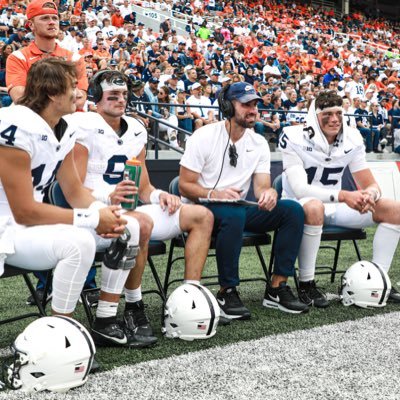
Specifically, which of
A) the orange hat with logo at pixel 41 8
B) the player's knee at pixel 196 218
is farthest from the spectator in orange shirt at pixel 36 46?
the player's knee at pixel 196 218

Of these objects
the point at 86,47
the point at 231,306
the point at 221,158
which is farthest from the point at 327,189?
the point at 86,47

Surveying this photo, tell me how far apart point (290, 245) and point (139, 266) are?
1.17 m

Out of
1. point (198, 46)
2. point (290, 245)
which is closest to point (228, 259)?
point (290, 245)

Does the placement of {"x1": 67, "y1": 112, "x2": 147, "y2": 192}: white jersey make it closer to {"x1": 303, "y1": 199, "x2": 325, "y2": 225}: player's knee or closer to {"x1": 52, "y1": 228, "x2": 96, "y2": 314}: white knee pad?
{"x1": 52, "y1": 228, "x2": 96, "y2": 314}: white knee pad

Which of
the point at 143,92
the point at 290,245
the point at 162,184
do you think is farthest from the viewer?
the point at 143,92

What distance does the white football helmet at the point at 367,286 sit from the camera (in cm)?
435

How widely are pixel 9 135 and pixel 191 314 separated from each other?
133cm

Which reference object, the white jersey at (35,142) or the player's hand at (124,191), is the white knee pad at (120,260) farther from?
the white jersey at (35,142)

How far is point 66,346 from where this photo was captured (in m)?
2.75

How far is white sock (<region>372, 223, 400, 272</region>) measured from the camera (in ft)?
15.2

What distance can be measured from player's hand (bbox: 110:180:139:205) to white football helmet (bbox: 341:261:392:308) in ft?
6.02

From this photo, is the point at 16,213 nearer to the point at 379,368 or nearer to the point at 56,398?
the point at 56,398

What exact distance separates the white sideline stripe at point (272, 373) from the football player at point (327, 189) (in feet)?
3.04

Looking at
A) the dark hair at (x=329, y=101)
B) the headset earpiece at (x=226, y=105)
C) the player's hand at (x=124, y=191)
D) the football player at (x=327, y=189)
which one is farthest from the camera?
the dark hair at (x=329, y=101)
